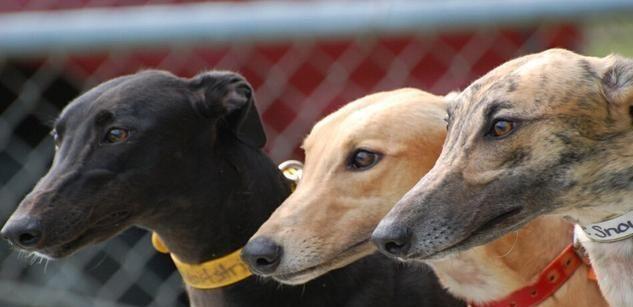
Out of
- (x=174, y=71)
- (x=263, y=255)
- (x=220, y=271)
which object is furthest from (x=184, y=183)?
(x=174, y=71)

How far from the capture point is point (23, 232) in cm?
274

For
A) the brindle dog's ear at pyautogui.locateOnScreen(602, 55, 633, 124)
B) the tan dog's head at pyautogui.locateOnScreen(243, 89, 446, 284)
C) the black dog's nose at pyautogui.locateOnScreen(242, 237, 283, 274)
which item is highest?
the brindle dog's ear at pyautogui.locateOnScreen(602, 55, 633, 124)

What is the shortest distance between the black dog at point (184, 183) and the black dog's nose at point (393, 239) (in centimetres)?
61

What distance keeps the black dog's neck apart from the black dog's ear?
40 millimetres

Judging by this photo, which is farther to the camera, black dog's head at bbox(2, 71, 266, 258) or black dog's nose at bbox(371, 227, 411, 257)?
black dog's head at bbox(2, 71, 266, 258)

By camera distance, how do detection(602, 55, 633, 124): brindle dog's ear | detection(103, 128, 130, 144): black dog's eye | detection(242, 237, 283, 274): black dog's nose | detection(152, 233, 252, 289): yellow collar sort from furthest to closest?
detection(152, 233, 252, 289): yellow collar → detection(103, 128, 130, 144): black dog's eye → detection(242, 237, 283, 274): black dog's nose → detection(602, 55, 633, 124): brindle dog's ear

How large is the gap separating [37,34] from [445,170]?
0.96m

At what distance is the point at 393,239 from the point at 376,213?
435mm

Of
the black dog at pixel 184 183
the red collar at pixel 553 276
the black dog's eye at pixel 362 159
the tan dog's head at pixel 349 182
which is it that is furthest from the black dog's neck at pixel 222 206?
the red collar at pixel 553 276

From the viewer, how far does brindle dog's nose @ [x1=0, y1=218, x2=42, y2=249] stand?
2.74m

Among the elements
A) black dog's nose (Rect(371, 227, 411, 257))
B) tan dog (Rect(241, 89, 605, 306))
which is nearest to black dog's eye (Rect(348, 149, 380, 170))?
tan dog (Rect(241, 89, 605, 306))

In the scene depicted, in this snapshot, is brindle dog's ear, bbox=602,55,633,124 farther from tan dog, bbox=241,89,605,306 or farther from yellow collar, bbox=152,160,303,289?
yellow collar, bbox=152,160,303,289

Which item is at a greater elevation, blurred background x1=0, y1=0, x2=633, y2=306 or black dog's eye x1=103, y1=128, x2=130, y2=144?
black dog's eye x1=103, y1=128, x2=130, y2=144

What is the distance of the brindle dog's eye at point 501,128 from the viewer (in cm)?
246
